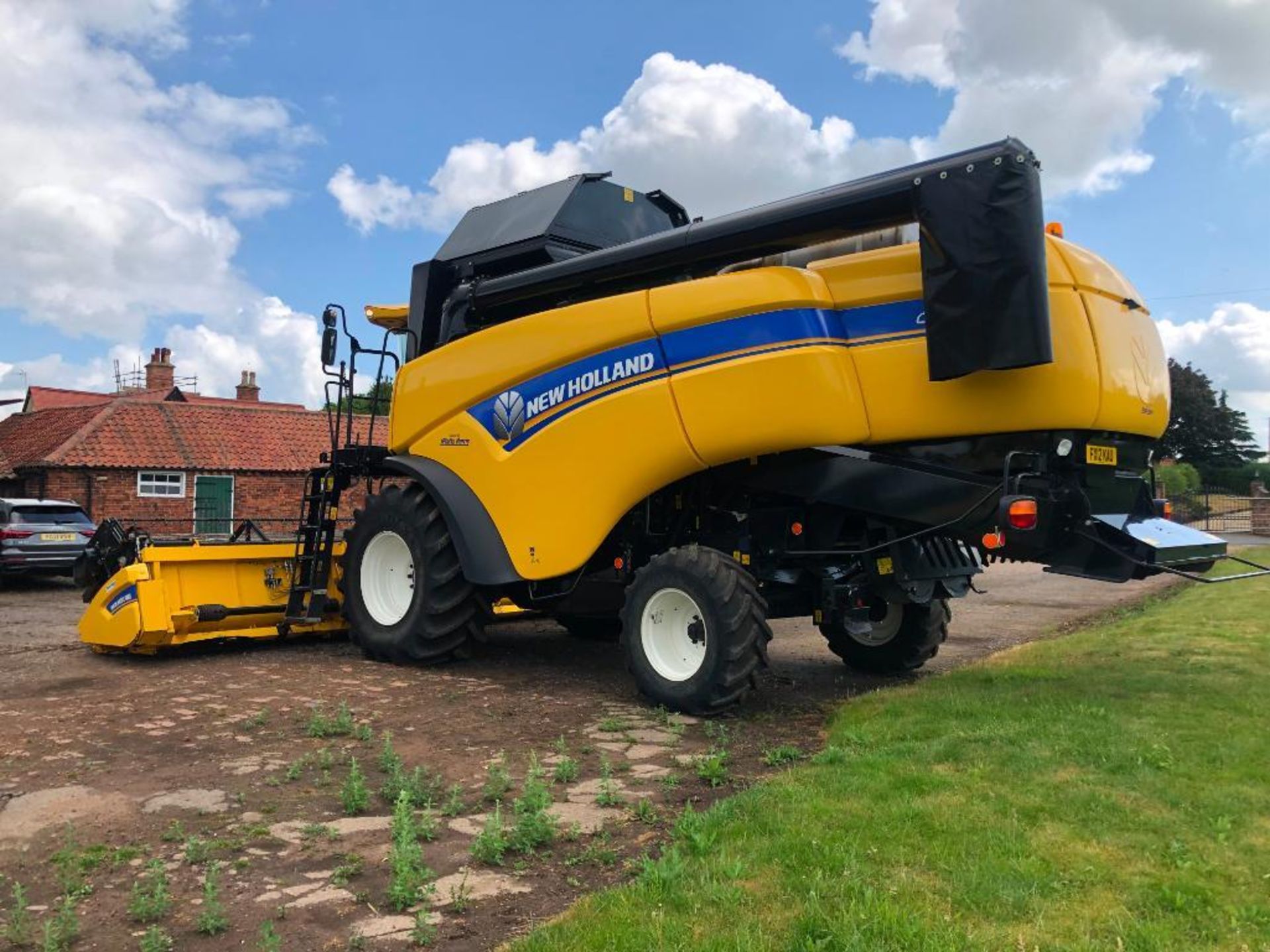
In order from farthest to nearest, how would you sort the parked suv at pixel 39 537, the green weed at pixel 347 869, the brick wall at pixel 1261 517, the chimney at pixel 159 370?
the chimney at pixel 159 370 < the brick wall at pixel 1261 517 < the parked suv at pixel 39 537 < the green weed at pixel 347 869

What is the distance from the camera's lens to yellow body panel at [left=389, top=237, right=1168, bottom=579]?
18.9 ft

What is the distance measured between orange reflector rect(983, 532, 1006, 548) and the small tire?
4182 millimetres

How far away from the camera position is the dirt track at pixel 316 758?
140 inches

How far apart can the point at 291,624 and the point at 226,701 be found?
239 cm

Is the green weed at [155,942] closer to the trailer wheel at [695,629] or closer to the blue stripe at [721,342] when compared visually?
the trailer wheel at [695,629]

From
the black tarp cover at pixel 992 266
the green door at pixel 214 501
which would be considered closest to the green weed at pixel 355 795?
the black tarp cover at pixel 992 266

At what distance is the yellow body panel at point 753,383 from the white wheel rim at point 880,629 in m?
2.49

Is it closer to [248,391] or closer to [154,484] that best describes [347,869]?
[154,484]

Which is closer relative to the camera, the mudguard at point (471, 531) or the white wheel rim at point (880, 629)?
the mudguard at point (471, 531)

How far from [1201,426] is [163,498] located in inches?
2074

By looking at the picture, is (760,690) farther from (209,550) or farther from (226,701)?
(209,550)

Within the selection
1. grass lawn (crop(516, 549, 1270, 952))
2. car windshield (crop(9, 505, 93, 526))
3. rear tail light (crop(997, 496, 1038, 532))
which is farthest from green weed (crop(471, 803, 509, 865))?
car windshield (crop(9, 505, 93, 526))

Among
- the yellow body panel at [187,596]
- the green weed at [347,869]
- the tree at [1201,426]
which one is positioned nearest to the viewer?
the green weed at [347,869]

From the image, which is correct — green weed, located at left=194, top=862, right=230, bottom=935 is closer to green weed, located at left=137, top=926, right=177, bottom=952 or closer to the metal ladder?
green weed, located at left=137, top=926, right=177, bottom=952
